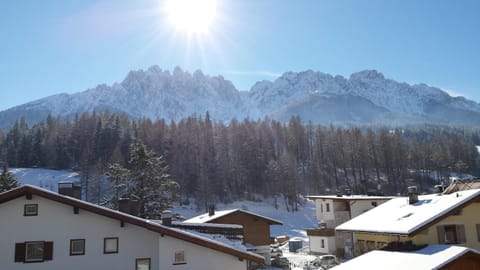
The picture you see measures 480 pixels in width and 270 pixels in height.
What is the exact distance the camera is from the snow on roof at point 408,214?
22656 mm

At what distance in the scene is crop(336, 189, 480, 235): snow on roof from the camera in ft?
74.3

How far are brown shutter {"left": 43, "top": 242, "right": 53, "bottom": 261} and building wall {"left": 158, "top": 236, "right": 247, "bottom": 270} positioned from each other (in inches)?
209

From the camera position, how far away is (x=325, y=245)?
45375 millimetres

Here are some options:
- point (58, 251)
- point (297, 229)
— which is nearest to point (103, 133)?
point (297, 229)

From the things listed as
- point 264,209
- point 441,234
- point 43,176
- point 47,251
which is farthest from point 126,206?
point 43,176

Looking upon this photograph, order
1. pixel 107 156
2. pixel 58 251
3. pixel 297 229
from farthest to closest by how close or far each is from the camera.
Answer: pixel 107 156
pixel 297 229
pixel 58 251

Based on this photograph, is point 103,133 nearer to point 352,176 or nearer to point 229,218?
point 352,176

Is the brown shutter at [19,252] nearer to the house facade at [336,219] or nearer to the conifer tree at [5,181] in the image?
the conifer tree at [5,181]

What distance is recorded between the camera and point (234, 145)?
103 meters

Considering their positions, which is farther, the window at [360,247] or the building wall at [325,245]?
the building wall at [325,245]

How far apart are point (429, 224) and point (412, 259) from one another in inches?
192

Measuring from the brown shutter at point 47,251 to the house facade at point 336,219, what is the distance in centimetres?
3147

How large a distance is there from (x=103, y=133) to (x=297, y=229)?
60.8 m

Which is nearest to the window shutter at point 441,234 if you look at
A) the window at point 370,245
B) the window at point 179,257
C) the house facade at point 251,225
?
the window at point 370,245
